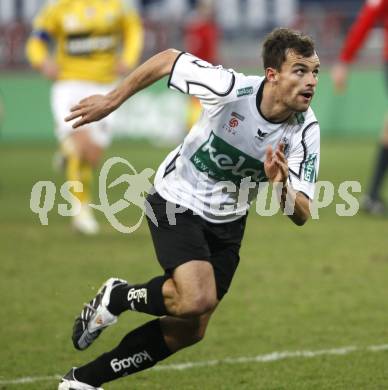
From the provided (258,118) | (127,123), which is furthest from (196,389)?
(127,123)

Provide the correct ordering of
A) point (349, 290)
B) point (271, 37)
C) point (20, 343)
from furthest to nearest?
point (349, 290) < point (20, 343) < point (271, 37)

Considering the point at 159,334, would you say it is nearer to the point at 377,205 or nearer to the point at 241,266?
the point at 241,266

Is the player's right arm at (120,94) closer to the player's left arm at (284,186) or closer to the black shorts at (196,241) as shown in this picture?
the black shorts at (196,241)

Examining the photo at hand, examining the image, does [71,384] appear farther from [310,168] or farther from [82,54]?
[82,54]

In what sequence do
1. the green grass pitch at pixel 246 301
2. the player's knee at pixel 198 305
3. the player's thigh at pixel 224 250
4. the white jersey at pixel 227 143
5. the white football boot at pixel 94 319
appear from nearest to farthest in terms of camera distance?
the player's knee at pixel 198 305 < the white jersey at pixel 227 143 < the player's thigh at pixel 224 250 < the white football boot at pixel 94 319 < the green grass pitch at pixel 246 301

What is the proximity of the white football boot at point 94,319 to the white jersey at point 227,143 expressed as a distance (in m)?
0.63

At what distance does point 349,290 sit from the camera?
7.93 m

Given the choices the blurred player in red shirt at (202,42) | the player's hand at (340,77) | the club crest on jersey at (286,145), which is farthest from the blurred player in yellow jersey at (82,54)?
the blurred player in red shirt at (202,42)

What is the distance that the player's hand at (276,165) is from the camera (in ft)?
15.4

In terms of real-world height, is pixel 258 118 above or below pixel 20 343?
above

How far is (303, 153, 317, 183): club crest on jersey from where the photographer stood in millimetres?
5032

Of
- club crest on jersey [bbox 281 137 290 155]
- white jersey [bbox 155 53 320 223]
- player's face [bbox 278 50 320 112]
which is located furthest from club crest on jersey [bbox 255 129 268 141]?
player's face [bbox 278 50 320 112]

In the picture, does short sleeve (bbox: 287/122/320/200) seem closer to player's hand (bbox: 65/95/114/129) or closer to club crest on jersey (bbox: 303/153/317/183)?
club crest on jersey (bbox: 303/153/317/183)

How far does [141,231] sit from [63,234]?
36.3 inches
